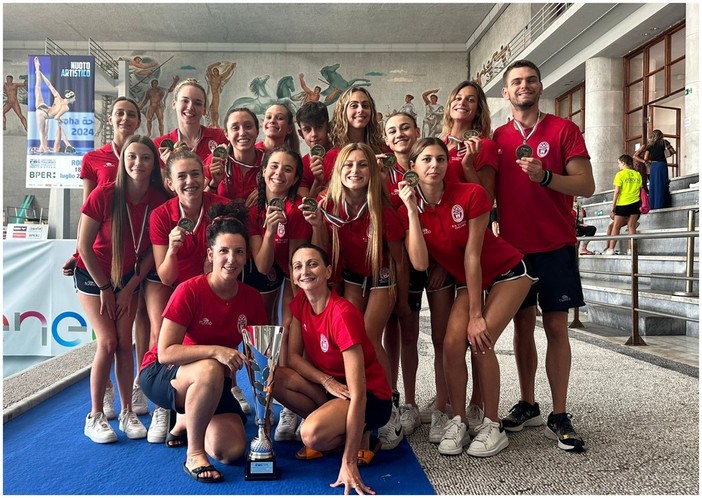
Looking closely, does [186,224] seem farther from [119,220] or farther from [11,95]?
[11,95]

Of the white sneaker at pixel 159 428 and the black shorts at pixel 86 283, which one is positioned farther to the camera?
the black shorts at pixel 86 283

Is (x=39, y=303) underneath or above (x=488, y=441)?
above

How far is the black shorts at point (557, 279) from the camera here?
304 cm

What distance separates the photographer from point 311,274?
2.69 metres

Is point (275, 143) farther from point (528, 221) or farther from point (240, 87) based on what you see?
point (240, 87)

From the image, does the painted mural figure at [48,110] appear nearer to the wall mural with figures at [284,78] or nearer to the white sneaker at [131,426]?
the white sneaker at [131,426]

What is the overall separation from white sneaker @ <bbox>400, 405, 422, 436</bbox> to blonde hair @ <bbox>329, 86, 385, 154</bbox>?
5.45ft

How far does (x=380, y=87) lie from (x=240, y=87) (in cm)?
564

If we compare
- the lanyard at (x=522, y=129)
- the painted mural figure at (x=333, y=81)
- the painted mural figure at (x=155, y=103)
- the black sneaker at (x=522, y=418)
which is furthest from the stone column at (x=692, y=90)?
the painted mural figure at (x=155, y=103)

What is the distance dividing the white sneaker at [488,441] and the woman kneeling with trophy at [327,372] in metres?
0.51

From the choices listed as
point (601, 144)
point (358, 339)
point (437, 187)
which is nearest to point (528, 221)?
point (437, 187)

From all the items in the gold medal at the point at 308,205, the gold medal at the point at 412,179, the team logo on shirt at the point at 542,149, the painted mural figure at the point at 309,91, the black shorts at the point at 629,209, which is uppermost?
the painted mural figure at the point at 309,91

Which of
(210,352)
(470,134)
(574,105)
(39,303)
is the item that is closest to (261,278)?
(210,352)

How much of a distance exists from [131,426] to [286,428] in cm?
92
